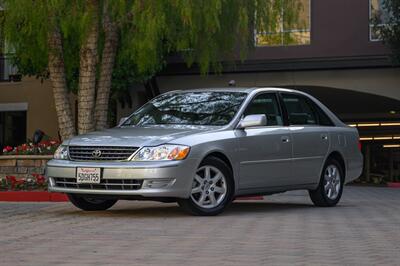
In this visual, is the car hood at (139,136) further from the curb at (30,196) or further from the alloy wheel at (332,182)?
the curb at (30,196)

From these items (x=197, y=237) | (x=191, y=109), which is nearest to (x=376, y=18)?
(x=191, y=109)

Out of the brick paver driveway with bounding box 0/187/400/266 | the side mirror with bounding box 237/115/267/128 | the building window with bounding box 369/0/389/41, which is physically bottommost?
the brick paver driveway with bounding box 0/187/400/266

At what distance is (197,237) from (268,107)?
3438mm

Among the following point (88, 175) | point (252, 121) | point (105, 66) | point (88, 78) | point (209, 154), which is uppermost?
point (105, 66)

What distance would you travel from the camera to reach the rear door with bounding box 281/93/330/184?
35.7ft

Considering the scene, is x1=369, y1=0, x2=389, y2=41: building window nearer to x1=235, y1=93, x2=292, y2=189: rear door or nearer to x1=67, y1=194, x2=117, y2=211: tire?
x1=235, y1=93, x2=292, y2=189: rear door

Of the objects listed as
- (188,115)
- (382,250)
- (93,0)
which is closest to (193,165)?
(188,115)

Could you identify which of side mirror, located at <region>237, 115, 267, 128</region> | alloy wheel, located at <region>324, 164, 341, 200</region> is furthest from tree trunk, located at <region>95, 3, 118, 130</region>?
side mirror, located at <region>237, 115, 267, 128</region>

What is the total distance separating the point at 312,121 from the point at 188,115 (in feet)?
7.04

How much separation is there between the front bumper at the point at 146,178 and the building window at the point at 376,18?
1296 cm

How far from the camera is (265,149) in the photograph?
10320mm

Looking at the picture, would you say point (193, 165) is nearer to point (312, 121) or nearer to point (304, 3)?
point (312, 121)

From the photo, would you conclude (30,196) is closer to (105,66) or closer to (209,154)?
(105,66)

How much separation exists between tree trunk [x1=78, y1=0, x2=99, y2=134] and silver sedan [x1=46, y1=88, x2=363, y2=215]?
375 cm
